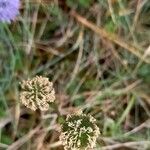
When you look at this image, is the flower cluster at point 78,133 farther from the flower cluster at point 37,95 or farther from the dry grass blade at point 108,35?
the dry grass blade at point 108,35

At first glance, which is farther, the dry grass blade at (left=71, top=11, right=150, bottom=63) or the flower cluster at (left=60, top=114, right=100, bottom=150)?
the dry grass blade at (left=71, top=11, right=150, bottom=63)

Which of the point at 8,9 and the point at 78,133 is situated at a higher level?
the point at 8,9

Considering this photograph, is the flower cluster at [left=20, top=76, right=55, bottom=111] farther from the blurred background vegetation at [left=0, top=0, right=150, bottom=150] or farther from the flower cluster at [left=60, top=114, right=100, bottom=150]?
the blurred background vegetation at [left=0, top=0, right=150, bottom=150]

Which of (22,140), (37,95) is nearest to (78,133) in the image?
(37,95)

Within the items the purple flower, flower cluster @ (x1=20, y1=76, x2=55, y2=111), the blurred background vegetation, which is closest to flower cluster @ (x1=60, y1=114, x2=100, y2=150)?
flower cluster @ (x1=20, y1=76, x2=55, y2=111)

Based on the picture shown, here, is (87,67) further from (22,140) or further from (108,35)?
(22,140)

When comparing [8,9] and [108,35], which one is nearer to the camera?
[8,9]

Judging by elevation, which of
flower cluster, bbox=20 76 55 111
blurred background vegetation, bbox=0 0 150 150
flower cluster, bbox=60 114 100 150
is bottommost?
flower cluster, bbox=60 114 100 150
